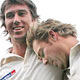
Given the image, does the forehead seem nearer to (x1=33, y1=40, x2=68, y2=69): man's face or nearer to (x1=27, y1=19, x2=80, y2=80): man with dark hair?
(x1=27, y1=19, x2=80, y2=80): man with dark hair

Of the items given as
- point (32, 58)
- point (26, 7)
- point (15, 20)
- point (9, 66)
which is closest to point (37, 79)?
point (32, 58)

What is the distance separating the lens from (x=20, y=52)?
1.85 metres

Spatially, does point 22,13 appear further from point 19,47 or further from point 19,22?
point 19,47

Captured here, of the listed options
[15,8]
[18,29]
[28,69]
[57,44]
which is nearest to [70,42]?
[57,44]

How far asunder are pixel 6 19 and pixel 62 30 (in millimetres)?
606

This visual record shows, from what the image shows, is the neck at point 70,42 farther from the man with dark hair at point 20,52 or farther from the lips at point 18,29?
A: the lips at point 18,29

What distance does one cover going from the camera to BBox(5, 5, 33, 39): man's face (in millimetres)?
1729

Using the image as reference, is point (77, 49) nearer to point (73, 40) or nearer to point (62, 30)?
point (73, 40)

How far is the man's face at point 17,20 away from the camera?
1729 millimetres

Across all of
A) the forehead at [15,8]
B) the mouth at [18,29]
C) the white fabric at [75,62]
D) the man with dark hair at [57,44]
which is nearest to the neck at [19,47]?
the mouth at [18,29]

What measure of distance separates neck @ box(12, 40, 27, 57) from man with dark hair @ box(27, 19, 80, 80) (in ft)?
1.24

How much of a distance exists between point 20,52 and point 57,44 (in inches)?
24.7

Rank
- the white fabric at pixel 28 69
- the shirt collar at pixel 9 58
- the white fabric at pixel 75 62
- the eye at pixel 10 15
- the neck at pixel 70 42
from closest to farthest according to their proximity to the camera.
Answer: the white fabric at pixel 75 62 < the neck at pixel 70 42 < the white fabric at pixel 28 69 < the shirt collar at pixel 9 58 < the eye at pixel 10 15

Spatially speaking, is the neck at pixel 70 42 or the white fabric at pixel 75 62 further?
the neck at pixel 70 42
